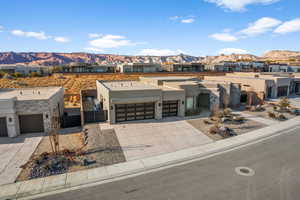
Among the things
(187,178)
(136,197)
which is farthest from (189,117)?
(136,197)

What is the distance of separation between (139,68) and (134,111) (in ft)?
202

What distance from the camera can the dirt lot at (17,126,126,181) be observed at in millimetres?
11570

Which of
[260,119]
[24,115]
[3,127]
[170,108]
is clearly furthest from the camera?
[170,108]

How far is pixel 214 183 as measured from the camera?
995 centimetres

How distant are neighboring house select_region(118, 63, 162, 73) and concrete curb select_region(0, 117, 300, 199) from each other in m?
65.6

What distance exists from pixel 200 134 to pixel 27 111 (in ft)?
55.4

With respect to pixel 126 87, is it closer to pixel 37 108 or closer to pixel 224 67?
pixel 37 108

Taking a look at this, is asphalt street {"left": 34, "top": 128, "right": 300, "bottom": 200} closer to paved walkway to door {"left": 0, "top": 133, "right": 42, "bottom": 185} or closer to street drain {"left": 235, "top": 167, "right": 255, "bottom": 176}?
street drain {"left": 235, "top": 167, "right": 255, "bottom": 176}

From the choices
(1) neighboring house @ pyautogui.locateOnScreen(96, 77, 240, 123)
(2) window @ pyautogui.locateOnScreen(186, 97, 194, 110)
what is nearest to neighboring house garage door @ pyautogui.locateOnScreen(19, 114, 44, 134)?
(1) neighboring house @ pyautogui.locateOnScreen(96, 77, 240, 123)

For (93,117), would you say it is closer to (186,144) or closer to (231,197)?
(186,144)

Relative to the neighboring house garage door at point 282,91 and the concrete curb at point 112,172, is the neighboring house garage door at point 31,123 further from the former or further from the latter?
the neighboring house garage door at point 282,91

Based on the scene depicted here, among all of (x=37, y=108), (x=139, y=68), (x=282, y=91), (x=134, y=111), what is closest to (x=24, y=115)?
(x=37, y=108)

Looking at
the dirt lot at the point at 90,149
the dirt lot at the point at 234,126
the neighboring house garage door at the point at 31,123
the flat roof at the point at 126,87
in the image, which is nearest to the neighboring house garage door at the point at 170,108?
the flat roof at the point at 126,87

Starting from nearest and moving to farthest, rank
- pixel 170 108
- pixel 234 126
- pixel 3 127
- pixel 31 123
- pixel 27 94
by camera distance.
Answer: pixel 3 127 < pixel 31 123 < pixel 234 126 < pixel 27 94 < pixel 170 108
